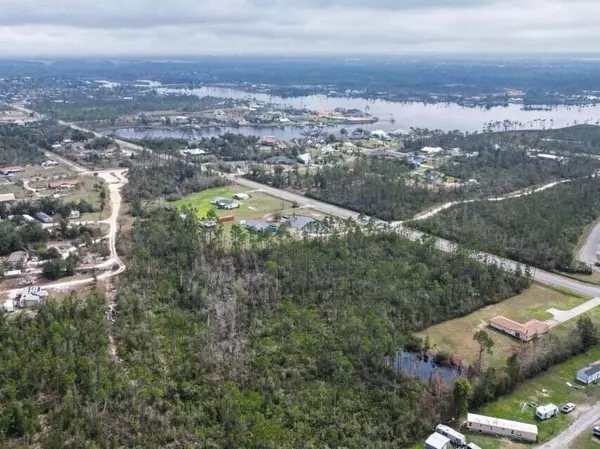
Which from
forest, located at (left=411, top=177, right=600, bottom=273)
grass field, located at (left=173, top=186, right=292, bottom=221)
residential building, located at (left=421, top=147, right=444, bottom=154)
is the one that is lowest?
grass field, located at (left=173, top=186, right=292, bottom=221)

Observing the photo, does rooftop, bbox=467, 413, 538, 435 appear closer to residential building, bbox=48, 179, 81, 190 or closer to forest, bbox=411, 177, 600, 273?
forest, bbox=411, 177, 600, 273

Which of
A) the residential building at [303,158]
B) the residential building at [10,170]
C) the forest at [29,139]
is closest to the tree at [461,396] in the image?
the residential building at [303,158]

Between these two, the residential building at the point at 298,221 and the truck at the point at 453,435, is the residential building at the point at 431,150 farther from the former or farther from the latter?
the truck at the point at 453,435

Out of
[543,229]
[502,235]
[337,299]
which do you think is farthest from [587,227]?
[337,299]

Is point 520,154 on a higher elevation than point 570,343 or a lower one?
higher

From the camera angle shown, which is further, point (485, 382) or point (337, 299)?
point (337, 299)

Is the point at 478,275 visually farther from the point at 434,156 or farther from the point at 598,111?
the point at 598,111

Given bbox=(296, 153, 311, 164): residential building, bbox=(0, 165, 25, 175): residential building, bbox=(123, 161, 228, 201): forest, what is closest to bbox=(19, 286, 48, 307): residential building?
bbox=(123, 161, 228, 201): forest

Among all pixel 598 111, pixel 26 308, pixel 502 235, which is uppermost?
pixel 598 111
